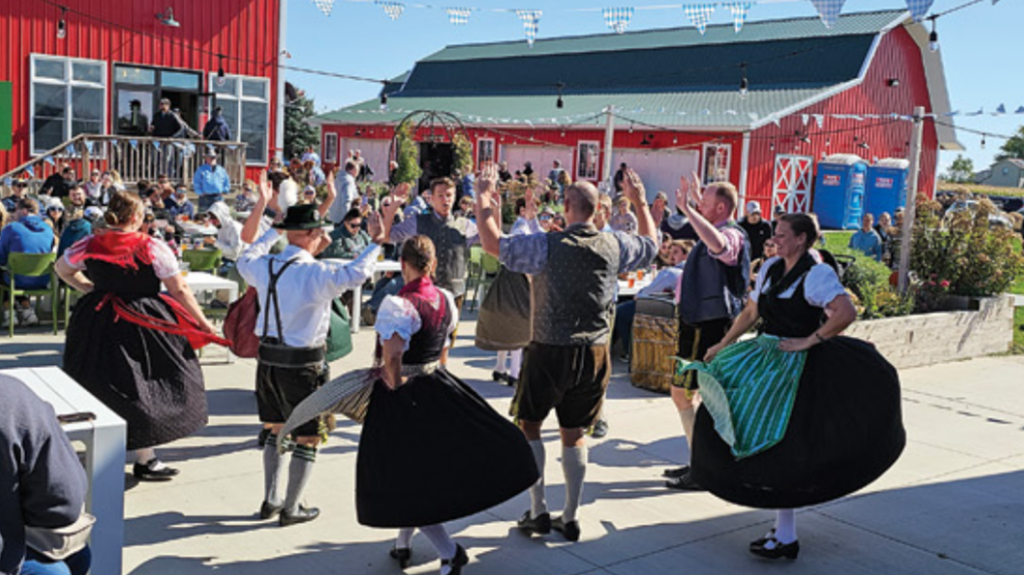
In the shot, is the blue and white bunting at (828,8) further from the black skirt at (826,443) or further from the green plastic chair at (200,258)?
the green plastic chair at (200,258)

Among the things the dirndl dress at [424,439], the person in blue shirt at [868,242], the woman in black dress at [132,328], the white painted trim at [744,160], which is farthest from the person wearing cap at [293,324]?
the white painted trim at [744,160]

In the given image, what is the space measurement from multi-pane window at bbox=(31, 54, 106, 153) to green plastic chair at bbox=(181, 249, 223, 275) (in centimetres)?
1007

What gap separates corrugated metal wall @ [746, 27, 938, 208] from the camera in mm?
28438

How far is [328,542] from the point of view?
203 inches

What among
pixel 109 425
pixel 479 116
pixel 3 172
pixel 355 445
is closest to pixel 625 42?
pixel 479 116

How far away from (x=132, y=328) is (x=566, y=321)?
2327 millimetres

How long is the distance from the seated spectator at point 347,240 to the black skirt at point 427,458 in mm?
5453

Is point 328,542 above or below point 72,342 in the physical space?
below

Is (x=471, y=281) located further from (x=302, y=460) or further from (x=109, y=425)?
(x=109, y=425)

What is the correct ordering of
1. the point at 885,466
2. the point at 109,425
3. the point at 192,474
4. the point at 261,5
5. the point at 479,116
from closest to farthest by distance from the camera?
the point at 109,425, the point at 885,466, the point at 192,474, the point at 261,5, the point at 479,116

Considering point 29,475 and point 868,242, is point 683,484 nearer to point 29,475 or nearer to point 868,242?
point 29,475

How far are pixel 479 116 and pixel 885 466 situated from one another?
29.2 m

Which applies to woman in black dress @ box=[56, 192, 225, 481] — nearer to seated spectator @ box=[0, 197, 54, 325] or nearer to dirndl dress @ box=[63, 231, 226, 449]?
dirndl dress @ box=[63, 231, 226, 449]

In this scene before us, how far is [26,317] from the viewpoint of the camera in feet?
33.4
